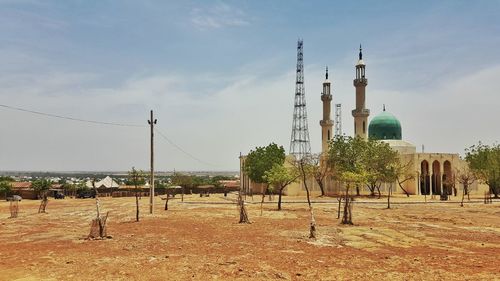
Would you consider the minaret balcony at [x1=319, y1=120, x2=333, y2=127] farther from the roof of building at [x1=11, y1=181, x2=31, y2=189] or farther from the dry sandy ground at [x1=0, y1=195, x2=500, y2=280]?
the roof of building at [x1=11, y1=181, x2=31, y2=189]

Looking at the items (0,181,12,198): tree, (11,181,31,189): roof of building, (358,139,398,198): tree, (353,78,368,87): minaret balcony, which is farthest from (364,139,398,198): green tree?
(11,181,31,189): roof of building

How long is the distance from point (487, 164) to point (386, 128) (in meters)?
24.3

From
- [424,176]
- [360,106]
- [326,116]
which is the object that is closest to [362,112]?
[360,106]

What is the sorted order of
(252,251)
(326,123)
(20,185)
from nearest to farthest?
(252,251) < (326,123) < (20,185)

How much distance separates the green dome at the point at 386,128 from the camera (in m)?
87.1

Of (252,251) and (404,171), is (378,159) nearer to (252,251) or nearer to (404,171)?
(404,171)

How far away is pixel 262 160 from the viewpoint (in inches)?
2953

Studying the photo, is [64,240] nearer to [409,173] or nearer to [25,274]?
[25,274]

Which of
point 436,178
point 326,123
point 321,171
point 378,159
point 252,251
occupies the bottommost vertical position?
point 252,251

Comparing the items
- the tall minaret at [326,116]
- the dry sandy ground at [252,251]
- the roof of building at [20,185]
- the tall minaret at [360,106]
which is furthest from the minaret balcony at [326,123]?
the roof of building at [20,185]

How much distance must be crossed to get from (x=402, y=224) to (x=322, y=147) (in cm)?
5469

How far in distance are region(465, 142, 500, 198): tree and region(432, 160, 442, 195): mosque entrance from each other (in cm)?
601

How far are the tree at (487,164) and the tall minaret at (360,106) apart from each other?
17424mm

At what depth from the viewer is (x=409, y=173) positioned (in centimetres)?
7544
